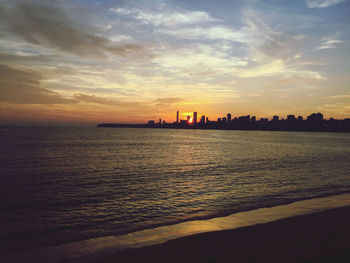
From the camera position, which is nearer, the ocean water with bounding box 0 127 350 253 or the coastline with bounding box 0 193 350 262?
the coastline with bounding box 0 193 350 262

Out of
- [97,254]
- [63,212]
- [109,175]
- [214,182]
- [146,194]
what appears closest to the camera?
[97,254]

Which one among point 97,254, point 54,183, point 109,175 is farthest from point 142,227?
point 109,175

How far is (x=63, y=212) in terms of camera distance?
17297 millimetres

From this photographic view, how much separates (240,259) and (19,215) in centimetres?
1544

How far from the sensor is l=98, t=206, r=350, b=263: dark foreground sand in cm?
958

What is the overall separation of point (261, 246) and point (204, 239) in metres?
2.71

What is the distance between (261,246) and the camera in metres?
10.8

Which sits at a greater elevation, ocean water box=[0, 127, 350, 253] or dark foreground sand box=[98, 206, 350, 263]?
dark foreground sand box=[98, 206, 350, 263]

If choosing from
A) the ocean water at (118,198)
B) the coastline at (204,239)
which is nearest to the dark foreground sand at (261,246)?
the coastline at (204,239)

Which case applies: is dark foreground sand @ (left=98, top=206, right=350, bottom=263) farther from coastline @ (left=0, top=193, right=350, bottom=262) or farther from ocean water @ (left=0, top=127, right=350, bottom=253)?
ocean water @ (left=0, top=127, right=350, bottom=253)

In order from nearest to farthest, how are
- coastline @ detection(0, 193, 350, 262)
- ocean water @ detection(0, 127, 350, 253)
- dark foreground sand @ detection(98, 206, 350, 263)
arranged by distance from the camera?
dark foreground sand @ detection(98, 206, 350, 263)
coastline @ detection(0, 193, 350, 262)
ocean water @ detection(0, 127, 350, 253)

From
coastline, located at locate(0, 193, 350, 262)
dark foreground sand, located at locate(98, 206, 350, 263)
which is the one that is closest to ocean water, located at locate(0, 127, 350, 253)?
coastline, located at locate(0, 193, 350, 262)

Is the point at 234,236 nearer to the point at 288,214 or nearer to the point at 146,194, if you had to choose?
the point at 288,214

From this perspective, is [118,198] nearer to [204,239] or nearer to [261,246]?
[204,239]
